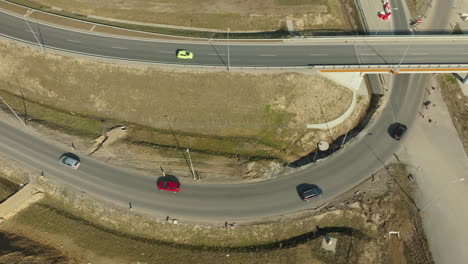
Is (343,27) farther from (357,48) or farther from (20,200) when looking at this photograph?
(20,200)

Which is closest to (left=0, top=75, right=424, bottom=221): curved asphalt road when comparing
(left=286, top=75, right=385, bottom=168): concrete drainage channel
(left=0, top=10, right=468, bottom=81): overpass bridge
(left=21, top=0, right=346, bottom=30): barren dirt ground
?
(left=286, top=75, right=385, bottom=168): concrete drainage channel

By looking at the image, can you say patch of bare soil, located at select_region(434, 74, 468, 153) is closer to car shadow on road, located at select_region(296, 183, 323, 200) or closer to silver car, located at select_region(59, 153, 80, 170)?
car shadow on road, located at select_region(296, 183, 323, 200)

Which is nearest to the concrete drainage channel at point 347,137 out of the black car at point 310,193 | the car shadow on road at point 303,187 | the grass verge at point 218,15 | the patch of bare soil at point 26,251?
the car shadow on road at point 303,187

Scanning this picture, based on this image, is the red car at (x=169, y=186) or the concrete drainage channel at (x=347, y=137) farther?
the concrete drainage channel at (x=347, y=137)

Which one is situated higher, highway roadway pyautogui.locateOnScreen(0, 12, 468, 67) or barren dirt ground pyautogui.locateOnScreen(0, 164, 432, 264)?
highway roadway pyautogui.locateOnScreen(0, 12, 468, 67)

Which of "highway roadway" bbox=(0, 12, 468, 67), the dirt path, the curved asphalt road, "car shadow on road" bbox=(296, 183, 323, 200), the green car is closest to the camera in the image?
the curved asphalt road

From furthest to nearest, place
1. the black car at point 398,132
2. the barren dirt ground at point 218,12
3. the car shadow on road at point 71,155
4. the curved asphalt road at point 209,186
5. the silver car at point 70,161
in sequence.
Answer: the barren dirt ground at point 218,12 < the black car at point 398,132 < the car shadow on road at point 71,155 < the silver car at point 70,161 < the curved asphalt road at point 209,186

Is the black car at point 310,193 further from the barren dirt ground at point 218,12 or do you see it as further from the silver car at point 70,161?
the barren dirt ground at point 218,12

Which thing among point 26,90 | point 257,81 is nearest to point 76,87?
point 26,90
